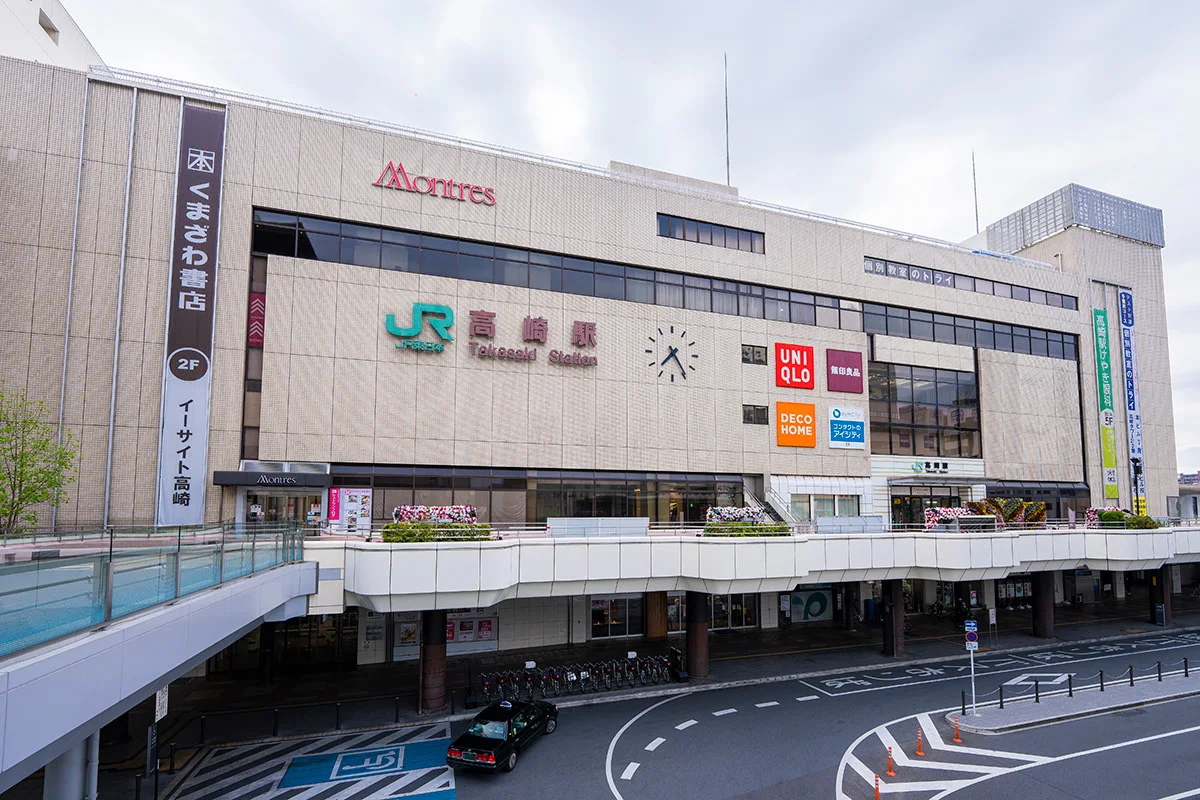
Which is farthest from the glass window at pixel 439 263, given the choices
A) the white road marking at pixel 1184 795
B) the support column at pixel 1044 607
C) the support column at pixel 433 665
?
the support column at pixel 1044 607

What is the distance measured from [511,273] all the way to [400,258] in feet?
18.0

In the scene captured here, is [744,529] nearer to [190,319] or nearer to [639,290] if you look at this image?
[639,290]

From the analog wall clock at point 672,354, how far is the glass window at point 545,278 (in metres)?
5.83

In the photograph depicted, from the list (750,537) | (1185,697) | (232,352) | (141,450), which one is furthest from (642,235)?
(1185,697)

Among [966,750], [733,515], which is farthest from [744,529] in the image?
[966,750]

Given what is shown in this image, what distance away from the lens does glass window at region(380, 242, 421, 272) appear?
32.2 m

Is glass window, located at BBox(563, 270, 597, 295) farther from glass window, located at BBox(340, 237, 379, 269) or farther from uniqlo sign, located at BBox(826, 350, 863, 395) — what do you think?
uniqlo sign, located at BBox(826, 350, 863, 395)

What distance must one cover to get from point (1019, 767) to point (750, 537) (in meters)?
10.9

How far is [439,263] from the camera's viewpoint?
109ft

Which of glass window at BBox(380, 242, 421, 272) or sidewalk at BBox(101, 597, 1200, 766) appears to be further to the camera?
glass window at BBox(380, 242, 421, 272)

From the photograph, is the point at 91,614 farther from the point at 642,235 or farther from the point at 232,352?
the point at 642,235

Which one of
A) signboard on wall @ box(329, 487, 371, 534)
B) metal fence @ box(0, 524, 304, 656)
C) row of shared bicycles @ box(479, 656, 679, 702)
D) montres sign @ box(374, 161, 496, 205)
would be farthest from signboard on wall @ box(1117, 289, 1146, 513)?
metal fence @ box(0, 524, 304, 656)

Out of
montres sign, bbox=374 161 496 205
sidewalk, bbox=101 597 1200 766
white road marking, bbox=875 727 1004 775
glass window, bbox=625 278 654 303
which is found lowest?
sidewalk, bbox=101 597 1200 766

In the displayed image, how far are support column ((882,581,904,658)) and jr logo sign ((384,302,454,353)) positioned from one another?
82.1ft
